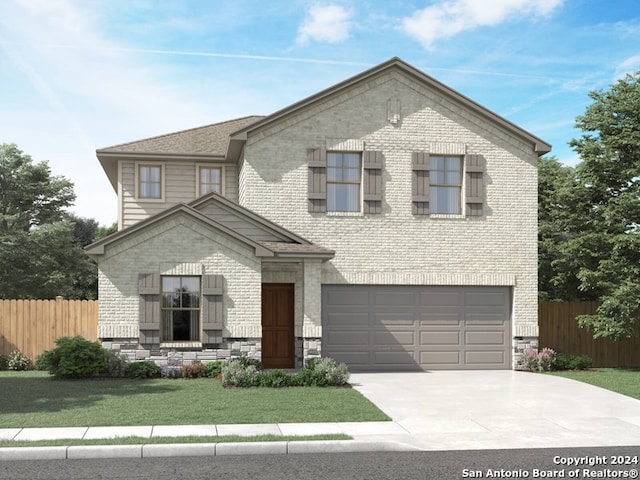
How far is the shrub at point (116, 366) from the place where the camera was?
17938mm

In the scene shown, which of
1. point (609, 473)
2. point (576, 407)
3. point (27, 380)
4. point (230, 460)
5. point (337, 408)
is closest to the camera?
point (609, 473)

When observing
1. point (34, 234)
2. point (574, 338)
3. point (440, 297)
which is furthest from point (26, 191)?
point (574, 338)

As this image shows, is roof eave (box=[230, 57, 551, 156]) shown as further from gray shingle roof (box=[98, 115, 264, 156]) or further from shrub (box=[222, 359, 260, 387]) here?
shrub (box=[222, 359, 260, 387])

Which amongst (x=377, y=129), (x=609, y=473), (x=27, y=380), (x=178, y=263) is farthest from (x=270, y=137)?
(x=609, y=473)

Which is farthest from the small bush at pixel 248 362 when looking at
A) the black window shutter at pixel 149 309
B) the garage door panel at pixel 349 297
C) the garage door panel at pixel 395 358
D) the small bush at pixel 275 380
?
the garage door panel at pixel 395 358

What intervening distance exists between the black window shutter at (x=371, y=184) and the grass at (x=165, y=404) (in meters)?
6.53

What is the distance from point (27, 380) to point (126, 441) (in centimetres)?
894

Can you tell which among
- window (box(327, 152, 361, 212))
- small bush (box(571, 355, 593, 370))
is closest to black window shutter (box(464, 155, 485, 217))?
window (box(327, 152, 361, 212))

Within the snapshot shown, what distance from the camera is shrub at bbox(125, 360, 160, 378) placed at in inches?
709

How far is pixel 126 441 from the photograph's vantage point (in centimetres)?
1009

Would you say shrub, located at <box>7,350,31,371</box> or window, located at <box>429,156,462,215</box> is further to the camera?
window, located at <box>429,156,462,215</box>

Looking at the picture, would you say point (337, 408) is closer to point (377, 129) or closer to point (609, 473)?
point (609, 473)

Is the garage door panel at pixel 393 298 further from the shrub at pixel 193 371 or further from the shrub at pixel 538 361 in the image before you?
the shrub at pixel 193 371

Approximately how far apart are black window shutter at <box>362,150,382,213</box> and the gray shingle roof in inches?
184
